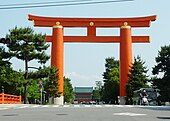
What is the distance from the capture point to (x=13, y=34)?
42594 millimetres

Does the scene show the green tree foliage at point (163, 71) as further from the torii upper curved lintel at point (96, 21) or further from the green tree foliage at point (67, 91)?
the green tree foliage at point (67, 91)

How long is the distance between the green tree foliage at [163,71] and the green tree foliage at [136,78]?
1.77 m

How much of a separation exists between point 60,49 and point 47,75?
6001 mm

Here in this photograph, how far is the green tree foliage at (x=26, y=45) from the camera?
42219mm

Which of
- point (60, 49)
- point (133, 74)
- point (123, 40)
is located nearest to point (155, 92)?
point (133, 74)

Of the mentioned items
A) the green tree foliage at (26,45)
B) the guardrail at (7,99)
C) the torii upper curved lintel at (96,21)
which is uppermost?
the torii upper curved lintel at (96,21)

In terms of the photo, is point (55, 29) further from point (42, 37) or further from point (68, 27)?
point (42, 37)

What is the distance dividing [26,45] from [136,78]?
654 inches

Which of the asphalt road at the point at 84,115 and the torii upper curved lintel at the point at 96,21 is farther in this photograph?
the torii upper curved lintel at the point at 96,21

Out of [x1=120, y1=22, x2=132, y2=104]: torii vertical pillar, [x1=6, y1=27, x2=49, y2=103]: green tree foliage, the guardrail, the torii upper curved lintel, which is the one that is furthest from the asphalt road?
the torii upper curved lintel

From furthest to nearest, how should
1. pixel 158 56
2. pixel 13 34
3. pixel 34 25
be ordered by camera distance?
pixel 158 56
pixel 34 25
pixel 13 34

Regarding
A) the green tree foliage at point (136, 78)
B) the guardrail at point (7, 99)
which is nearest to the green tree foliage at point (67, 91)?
the green tree foliage at point (136, 78)

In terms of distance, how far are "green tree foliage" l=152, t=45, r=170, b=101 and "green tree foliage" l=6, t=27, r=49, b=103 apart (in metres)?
15.8

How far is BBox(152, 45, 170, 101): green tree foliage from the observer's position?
161 ft
